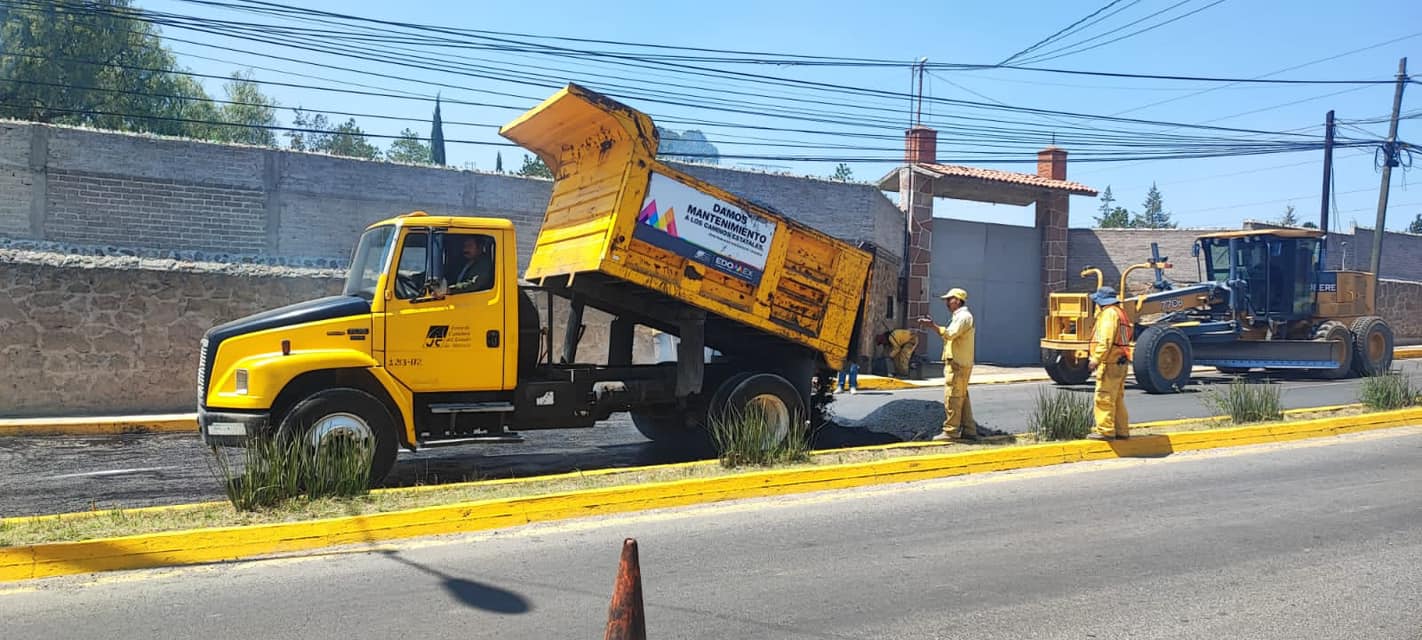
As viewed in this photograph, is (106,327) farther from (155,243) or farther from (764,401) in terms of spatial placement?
(764,401)

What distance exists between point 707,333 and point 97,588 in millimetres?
5862

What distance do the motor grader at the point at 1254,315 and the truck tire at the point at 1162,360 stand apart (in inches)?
19.2

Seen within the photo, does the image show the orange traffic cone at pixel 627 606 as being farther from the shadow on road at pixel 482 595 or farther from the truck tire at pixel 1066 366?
the truck tire at pixel 1066 366

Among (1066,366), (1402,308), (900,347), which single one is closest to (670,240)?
(900,347)

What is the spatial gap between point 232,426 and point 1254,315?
16.6 meters

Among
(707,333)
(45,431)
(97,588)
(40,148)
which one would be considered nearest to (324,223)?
(40,148)

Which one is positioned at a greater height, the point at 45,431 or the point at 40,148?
the point at 40,148

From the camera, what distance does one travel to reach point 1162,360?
51.6 ft

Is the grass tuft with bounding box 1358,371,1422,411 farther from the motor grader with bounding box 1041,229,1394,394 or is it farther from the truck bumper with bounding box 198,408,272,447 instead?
the truck bumper with bounding box 198,408,272,447

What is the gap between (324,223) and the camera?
51.3ft

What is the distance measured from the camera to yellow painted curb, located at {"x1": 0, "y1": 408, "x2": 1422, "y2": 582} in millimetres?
5652

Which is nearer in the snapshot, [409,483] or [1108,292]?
[409,483]

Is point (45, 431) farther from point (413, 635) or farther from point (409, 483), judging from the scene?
point (413, 635)

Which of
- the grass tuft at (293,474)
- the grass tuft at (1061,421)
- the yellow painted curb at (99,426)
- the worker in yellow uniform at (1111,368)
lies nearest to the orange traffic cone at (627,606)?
the grass tuft at (293,474)
